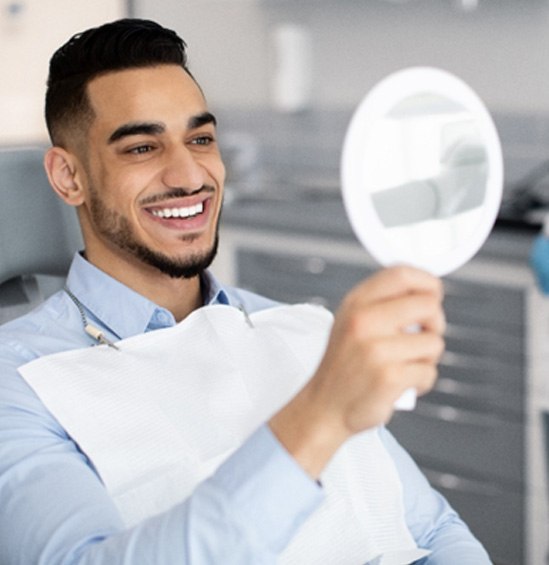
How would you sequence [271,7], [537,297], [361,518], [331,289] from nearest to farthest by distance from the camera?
[361,518] → [537,297] → [331,289] → [271,7]

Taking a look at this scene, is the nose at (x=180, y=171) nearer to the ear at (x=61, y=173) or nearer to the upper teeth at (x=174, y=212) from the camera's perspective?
the upper teeth at (x=174, y=212)

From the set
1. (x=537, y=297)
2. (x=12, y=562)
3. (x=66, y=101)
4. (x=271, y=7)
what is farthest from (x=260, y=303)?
(x=271, y=7)

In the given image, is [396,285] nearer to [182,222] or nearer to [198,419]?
[198,419]

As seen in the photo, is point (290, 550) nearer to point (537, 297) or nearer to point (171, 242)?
point (171, 242)

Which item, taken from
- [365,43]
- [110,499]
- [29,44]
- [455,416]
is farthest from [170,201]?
[29,44]

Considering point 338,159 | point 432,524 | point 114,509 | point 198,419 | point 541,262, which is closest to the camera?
point 114,509

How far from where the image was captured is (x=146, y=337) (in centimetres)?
131

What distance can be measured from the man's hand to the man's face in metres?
0.65

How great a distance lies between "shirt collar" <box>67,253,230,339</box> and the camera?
53.7 inches

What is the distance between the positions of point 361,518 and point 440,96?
62 cm

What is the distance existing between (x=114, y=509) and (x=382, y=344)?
1.42 feet

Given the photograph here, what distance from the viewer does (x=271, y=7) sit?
356cm

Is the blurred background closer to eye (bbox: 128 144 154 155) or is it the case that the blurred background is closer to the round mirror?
eye (bbox: 128 144 154 155)

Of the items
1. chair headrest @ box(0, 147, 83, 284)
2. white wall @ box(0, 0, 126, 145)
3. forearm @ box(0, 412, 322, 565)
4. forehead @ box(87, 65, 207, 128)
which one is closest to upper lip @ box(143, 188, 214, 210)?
forehead @ box(87, 65, 207, 128)
